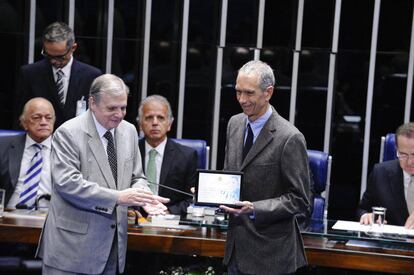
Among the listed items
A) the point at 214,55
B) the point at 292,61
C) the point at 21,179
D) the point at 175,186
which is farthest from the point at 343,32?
the point at 21,179

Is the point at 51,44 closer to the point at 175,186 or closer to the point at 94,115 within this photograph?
the point at 175,186

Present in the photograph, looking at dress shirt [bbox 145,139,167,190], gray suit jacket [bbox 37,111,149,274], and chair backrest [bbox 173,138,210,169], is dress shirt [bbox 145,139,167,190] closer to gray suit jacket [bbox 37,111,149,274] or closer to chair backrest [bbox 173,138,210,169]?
chair backrest [bbox 173,138,210,169]

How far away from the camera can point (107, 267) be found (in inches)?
149

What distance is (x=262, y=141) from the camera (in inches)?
143

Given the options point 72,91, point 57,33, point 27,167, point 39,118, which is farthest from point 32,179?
point 57,33

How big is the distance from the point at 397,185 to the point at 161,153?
4.82 feet

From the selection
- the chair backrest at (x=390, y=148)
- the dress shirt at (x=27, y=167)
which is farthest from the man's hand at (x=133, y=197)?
the chair backrest at (x=390, y=148)

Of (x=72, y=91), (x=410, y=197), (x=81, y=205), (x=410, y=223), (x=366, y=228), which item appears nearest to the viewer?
(x=81, y=205)

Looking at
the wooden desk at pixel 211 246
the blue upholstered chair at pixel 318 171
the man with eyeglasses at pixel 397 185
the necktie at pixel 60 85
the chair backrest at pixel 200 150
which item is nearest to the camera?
the wooden desk at pixel 211 246

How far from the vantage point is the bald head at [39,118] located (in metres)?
5.26

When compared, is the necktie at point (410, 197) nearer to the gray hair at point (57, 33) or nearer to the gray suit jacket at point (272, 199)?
the gray suit jacket at point (272, 199)

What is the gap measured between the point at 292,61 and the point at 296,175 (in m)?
3.14

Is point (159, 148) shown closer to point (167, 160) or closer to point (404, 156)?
point (167, 160)

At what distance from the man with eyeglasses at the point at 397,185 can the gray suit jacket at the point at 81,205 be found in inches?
63.7
